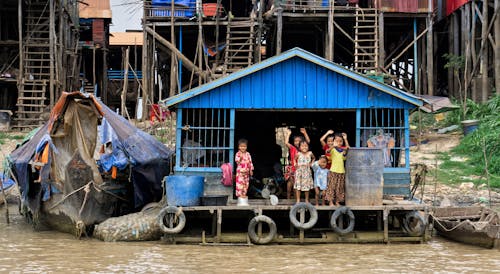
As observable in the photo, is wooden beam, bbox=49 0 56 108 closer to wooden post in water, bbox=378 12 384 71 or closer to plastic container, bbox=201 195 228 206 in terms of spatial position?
wooden post in water, bbox=378 12 384 71

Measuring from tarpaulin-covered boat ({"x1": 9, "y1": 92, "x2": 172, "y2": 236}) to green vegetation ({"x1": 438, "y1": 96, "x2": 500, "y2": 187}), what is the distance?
8694mm

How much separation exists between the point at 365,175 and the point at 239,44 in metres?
11.8

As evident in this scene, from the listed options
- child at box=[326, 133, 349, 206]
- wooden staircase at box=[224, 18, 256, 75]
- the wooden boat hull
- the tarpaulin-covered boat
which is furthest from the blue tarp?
wooden staircase at box=[224, 18, 256, 75]

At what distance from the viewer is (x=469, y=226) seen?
12.5 m

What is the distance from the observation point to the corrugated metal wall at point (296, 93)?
45.8 feet

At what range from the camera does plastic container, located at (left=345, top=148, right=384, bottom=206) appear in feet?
41.7

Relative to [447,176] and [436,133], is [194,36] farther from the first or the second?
[447,176]

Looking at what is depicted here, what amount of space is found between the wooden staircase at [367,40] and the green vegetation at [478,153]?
369cm

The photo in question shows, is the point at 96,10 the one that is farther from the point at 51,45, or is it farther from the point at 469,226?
the point at 469,226

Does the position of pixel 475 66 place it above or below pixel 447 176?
above

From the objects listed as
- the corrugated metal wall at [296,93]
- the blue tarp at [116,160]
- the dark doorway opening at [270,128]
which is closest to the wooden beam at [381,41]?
the dark doorway opening at [270,128]

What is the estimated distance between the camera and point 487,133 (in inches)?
800

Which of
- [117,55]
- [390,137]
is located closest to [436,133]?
[390,137]

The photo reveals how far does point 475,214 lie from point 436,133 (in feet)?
33.8
